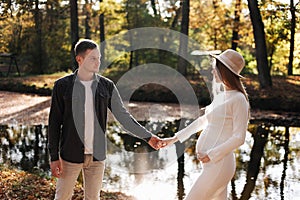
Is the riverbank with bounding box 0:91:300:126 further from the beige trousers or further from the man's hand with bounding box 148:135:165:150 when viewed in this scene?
the beige trousers

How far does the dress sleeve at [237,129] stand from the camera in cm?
302

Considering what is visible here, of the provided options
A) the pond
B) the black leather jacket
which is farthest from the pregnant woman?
the pond

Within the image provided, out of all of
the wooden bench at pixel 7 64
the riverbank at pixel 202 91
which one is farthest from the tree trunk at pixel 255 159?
the wooden bench at pixel 7 64

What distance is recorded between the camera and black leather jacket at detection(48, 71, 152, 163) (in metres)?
3.22

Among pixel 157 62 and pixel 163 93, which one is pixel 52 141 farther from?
pixel 157 62

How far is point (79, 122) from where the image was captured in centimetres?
326

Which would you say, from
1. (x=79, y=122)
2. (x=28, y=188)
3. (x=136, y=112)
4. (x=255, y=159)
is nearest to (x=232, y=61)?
(x=79, y=122)

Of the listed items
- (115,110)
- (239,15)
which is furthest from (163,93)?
(115,110)

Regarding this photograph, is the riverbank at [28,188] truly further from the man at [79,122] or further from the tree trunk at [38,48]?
the tree trunk at [38,48]

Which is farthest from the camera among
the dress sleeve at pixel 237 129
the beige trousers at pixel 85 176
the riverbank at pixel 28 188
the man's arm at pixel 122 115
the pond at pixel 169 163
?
the pond at pixel 169 163

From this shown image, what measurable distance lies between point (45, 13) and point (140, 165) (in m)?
18.8

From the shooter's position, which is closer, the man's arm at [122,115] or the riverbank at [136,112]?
the man's arm at [122,115]

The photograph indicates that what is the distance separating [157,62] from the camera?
818 inches

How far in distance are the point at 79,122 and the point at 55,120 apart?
17 cm
